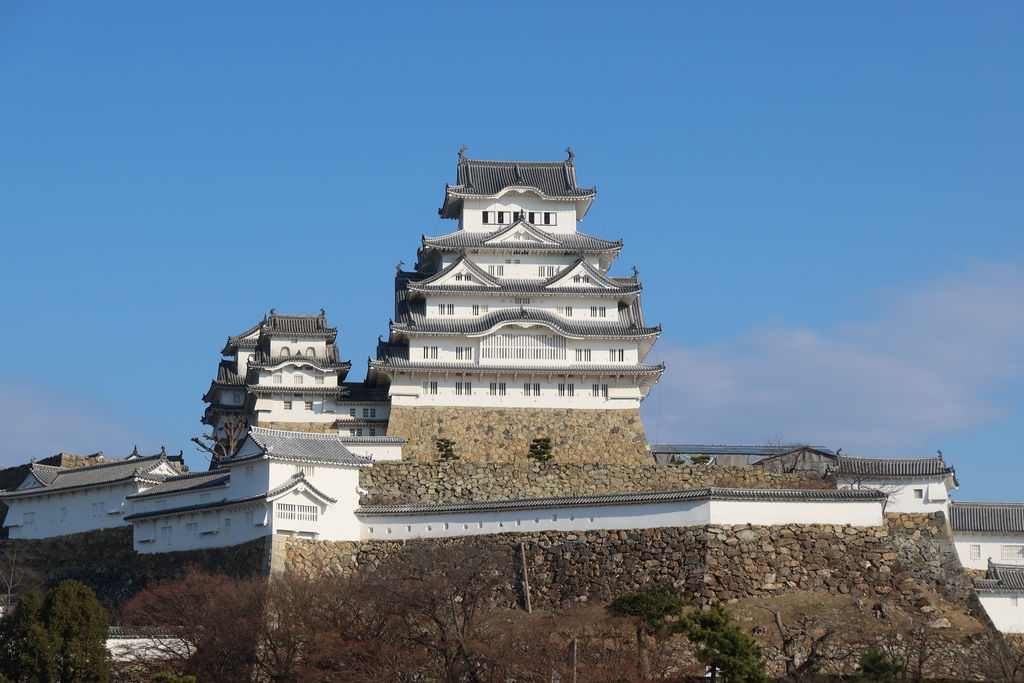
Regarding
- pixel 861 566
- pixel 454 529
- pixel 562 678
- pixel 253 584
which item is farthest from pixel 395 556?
pixel 861 566

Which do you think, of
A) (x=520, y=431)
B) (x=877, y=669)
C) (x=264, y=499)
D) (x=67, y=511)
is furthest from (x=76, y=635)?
(x=520, y=431)

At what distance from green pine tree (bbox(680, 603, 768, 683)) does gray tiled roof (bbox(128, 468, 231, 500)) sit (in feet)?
45.2

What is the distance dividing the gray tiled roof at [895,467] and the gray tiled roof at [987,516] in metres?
3.19

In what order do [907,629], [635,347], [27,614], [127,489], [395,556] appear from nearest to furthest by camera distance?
1. [27,614]
2. [907,629]
3. [395,556]
4. [127,489]
5. [635,347]

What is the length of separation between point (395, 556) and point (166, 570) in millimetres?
5761

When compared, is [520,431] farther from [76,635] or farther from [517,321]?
[76,635]

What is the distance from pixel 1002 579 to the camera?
136ft

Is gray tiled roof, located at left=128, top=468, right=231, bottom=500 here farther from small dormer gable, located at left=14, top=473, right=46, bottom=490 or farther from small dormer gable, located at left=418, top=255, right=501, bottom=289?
small dormer gable, located at left=418, top=255, right=501, bottom=289

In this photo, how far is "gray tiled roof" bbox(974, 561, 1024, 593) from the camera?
40656 millimetres

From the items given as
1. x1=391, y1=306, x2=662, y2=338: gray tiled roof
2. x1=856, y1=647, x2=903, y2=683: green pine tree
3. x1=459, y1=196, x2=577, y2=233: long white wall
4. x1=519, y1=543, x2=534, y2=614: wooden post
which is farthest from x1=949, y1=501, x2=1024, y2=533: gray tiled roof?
x1=459, y1=196, x2=577, y2=233: long white wall

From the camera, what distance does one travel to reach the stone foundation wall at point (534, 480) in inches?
1681

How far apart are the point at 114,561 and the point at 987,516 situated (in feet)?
76.2

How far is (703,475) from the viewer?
44594 mm

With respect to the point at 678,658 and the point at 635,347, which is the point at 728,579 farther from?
the point at 635,347
